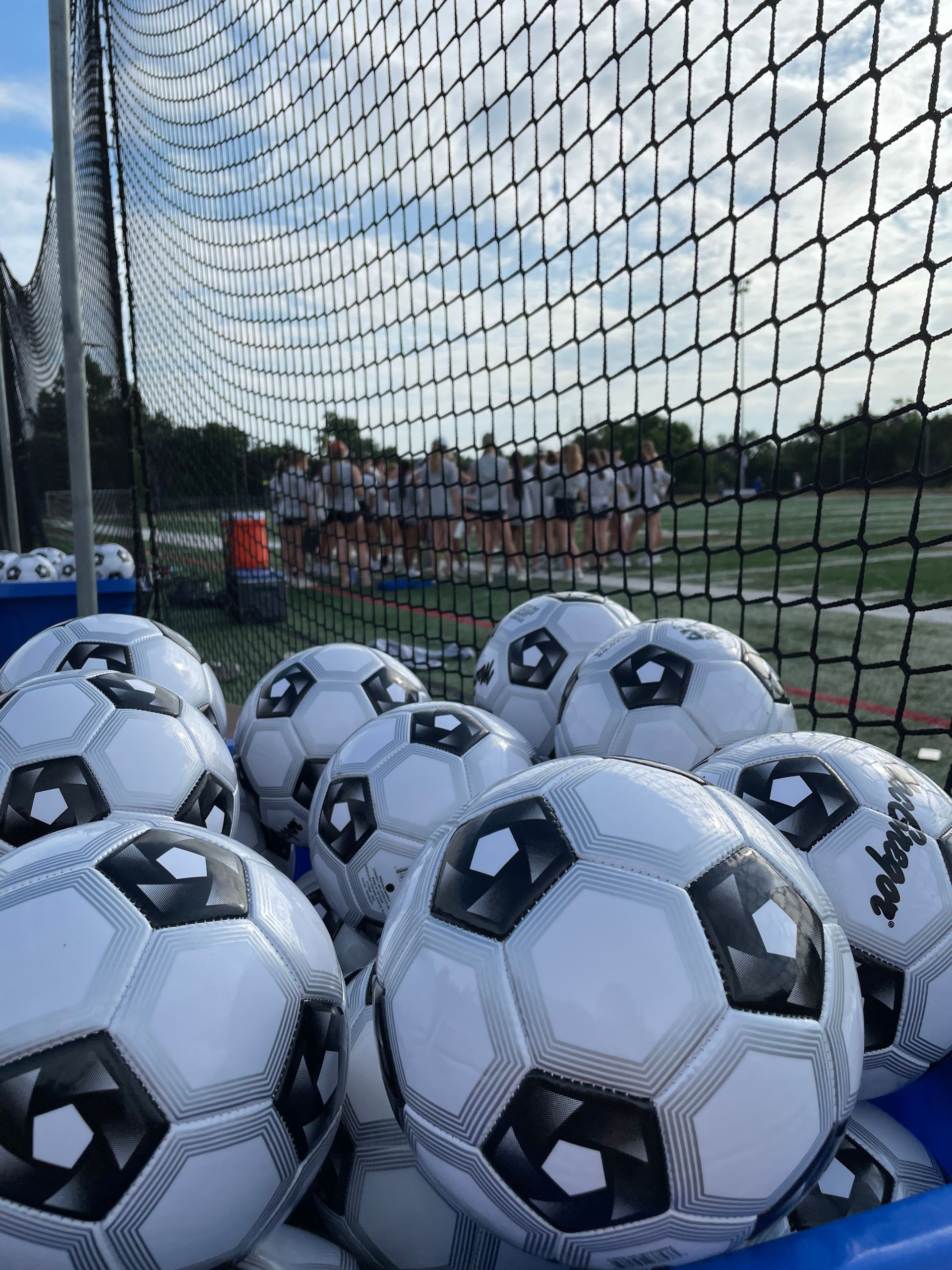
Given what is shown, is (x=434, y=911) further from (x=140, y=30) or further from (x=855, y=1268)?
(x=140, y=30)

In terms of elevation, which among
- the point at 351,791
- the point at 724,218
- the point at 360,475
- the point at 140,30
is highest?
the point at 140,30

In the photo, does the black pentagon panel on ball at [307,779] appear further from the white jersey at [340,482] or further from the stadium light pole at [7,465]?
the stadium light pole at [7,465]

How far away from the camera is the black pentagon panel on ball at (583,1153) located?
2.80 ft

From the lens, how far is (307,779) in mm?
2156

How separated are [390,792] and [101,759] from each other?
0.57 m

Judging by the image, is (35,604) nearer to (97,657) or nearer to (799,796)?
(97,657)

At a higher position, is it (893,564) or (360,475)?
(360,475)

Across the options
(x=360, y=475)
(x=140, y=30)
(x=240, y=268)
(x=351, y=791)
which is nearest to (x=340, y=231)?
(x=240, y=268)

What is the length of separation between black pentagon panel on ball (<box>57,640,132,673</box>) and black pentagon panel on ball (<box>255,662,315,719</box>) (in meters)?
0.37

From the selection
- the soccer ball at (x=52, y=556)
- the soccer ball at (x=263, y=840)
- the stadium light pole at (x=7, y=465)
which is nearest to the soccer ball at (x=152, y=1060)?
the soccer ball at (x=263, y=840)

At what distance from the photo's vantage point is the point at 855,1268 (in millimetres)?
771

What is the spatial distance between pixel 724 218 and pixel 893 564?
7.84m

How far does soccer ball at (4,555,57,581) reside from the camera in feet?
19.0

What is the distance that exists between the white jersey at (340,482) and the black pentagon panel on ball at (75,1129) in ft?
13.0
